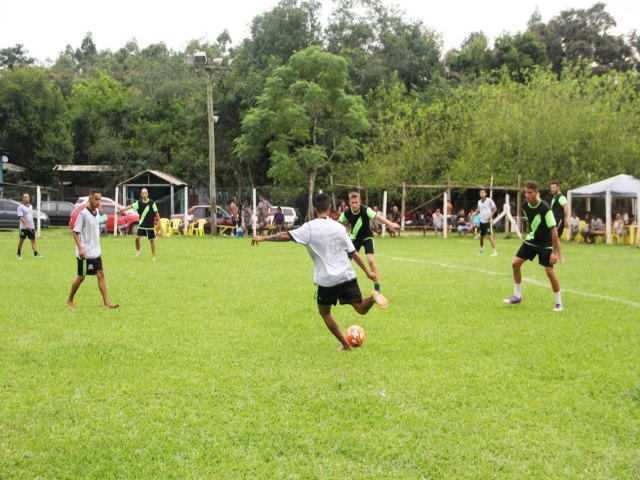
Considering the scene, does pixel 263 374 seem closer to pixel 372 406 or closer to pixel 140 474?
pixel 372 406

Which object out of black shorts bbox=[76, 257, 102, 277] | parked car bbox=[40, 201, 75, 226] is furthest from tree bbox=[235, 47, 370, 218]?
black shorts bbox=[76, 257, 102, 277]

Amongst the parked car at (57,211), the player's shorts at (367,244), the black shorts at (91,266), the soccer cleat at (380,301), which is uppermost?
the parked car at (57,211)

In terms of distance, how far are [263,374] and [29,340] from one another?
10.8 feet

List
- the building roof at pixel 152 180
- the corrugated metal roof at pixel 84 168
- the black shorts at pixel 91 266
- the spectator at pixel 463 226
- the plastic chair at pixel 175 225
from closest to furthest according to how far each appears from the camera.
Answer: the black shorts at pixel 91 266, the spectator at pixel 463 226, the plastic chair at pixel 175 225, the building roof at pixel 152 180, the corrugated metal roof at pixel 84 168

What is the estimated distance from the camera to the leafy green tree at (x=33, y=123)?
146 feet

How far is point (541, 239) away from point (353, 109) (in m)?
27.8

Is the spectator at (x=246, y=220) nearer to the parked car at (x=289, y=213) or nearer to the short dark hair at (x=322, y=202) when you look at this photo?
the parked car at (x=289, y=213)

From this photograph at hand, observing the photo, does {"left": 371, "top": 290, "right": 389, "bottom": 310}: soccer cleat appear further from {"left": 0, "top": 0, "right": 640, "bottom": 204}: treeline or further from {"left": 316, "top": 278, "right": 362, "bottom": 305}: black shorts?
{"left": 0, "top": 0, "right": 640, "bottom": 204}: treeline

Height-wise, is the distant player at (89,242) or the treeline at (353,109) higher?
the treeline at (353,109)

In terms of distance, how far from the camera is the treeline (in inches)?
1266

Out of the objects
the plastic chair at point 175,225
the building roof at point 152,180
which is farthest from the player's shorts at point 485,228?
the building roof at point 152,180

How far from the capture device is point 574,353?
275 inches

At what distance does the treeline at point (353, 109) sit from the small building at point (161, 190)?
3.70 metres

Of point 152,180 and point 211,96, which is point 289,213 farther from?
point 211,96
